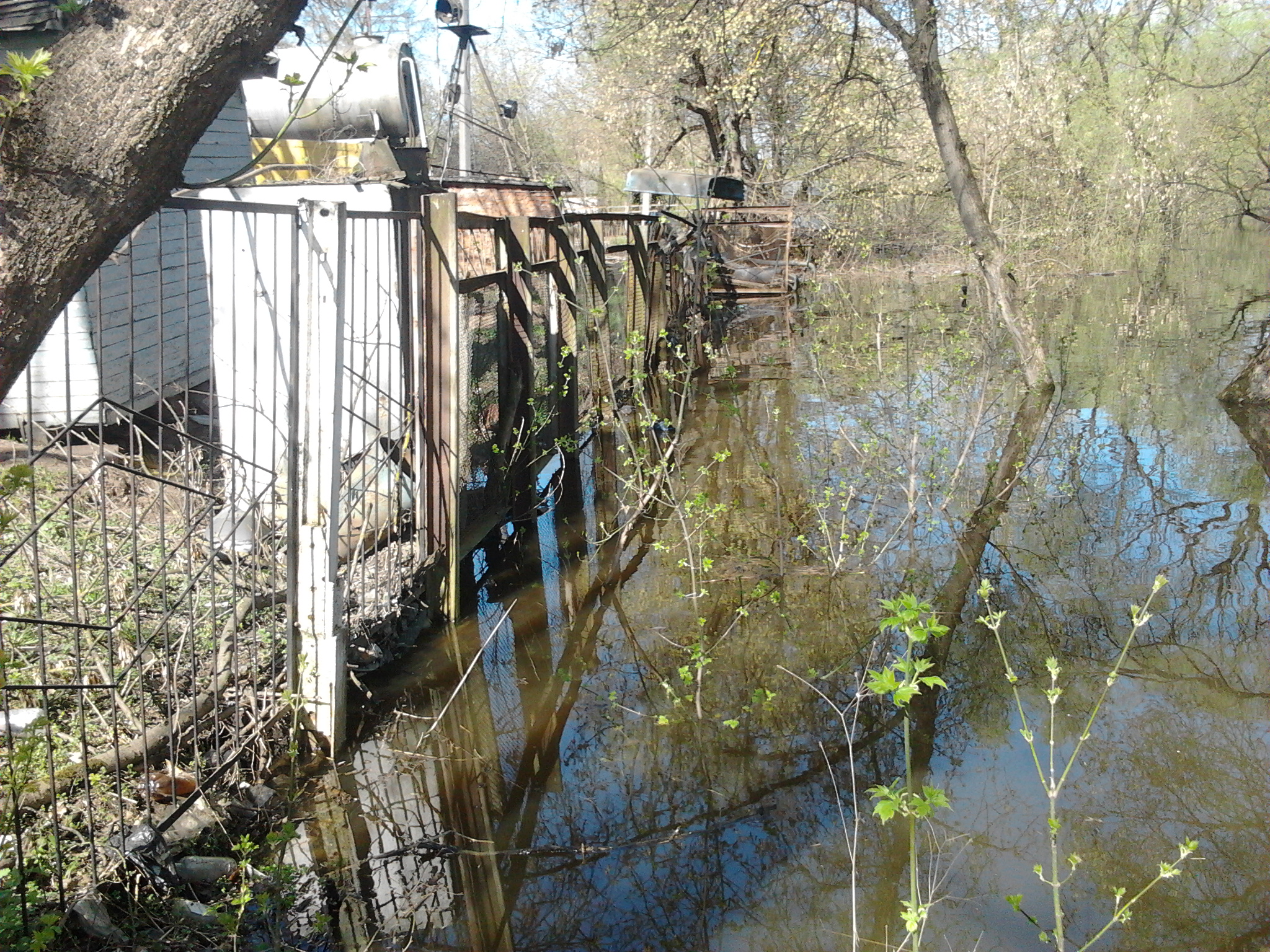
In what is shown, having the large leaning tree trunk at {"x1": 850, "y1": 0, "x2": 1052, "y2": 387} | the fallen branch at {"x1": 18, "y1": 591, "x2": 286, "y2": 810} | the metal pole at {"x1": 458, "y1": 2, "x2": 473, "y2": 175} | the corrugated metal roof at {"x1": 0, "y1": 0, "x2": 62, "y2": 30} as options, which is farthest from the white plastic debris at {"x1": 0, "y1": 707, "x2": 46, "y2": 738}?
the metal pole at {"x1": 458, "y1": 2, "x2": 473, "y2": 175}

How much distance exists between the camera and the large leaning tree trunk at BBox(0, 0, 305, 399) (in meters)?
2.04

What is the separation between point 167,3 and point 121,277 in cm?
789

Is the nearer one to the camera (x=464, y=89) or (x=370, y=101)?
(x=370, y=101)

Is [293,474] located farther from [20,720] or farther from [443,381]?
[443,381]

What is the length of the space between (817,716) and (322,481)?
7.68 ft

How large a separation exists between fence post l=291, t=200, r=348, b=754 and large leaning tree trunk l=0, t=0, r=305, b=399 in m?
1.94

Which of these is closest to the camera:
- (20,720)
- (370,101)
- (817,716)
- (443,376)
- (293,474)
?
(20,720)

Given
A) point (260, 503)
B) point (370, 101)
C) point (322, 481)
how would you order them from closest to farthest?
1. point (322, 481)
2. point (260, 503)
3. point (370, 101)


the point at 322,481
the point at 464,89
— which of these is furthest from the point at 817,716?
the point at 464,89

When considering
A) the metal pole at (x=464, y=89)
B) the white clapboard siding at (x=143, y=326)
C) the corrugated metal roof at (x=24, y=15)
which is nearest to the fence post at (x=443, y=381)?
the white clapboard siding at (x=143, y=326)

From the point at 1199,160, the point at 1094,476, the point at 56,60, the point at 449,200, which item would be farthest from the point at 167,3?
the point at 1199,160

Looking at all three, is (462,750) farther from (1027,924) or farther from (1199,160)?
(1199,160)

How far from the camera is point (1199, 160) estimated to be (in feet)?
78.4

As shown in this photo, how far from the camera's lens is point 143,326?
9.38 metres
